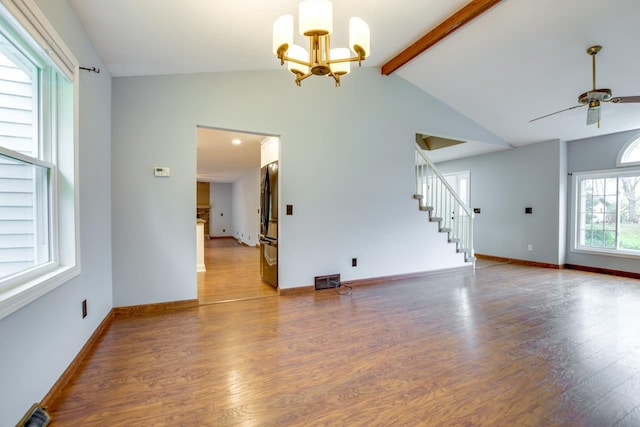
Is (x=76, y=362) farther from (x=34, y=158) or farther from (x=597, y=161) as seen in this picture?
(x=597, y=161)

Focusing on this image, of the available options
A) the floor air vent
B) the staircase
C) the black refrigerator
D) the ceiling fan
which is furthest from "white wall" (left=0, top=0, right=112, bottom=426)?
the ceiling fan

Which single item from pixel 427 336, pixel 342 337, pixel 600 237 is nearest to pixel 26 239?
pixel 342 337

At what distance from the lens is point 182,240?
10.2ft

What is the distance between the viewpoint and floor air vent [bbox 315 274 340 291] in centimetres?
386

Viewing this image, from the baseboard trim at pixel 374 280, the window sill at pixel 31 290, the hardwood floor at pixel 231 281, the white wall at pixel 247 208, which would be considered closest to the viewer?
the window sill at pixel 31 290

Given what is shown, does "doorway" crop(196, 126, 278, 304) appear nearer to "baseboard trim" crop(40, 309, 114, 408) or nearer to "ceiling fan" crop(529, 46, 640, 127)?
"baseboard trim" crop(40, 309, 114, 408)

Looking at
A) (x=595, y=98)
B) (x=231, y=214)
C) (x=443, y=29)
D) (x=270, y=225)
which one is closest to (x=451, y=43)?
(x=443, y=29)

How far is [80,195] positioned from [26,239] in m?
0.53

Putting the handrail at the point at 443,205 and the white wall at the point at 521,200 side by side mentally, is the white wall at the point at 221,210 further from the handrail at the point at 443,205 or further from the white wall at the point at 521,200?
the white wall at the point at 521,200

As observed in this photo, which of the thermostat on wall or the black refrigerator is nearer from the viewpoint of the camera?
the thermostat on wall

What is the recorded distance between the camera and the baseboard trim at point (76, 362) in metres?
1.60

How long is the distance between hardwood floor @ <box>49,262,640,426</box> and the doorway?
71 cm

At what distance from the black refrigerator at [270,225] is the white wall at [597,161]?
584 cm

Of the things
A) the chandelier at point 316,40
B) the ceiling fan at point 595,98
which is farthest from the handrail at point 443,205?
the chandelier at point 316,40
